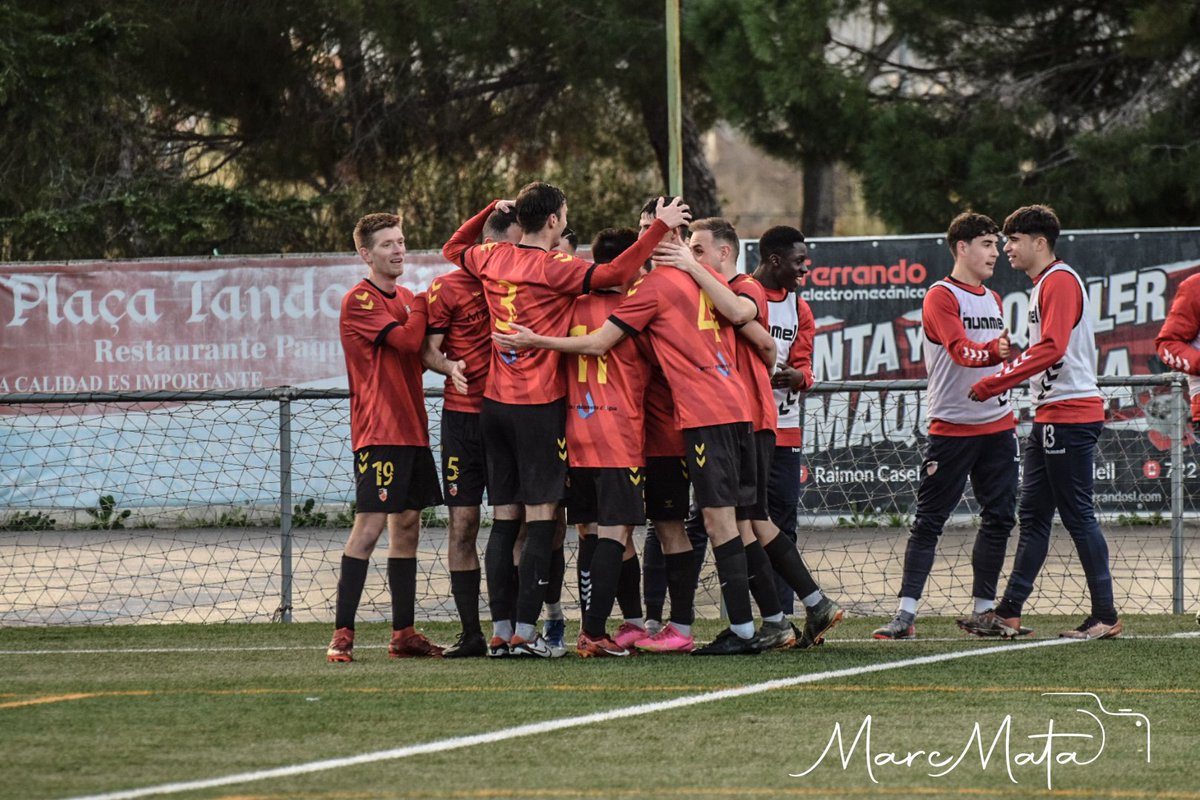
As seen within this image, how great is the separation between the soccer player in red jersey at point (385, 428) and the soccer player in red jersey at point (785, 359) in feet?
5.69

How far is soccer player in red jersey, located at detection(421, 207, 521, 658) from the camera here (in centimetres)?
769

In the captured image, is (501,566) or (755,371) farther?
(755,371)

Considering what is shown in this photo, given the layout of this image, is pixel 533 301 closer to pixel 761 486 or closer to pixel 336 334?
pixel 761 486

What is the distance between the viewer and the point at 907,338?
15.0m

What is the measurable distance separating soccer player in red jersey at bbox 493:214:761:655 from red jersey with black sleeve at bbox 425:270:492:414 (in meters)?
0.35

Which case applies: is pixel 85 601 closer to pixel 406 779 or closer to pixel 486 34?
pixel 406 779

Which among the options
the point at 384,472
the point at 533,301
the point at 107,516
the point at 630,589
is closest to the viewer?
the point at 533,301

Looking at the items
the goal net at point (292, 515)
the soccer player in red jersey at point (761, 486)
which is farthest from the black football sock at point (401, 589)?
the goal net at point (292, 515)

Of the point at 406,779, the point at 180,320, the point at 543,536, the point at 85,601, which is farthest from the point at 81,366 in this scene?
the point at 406,779

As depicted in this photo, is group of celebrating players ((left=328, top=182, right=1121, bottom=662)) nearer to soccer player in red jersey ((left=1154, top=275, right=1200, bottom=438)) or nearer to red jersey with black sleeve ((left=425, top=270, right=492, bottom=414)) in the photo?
red jersey with black sleeve ((left=425, top=270, right=492, bottom=414))

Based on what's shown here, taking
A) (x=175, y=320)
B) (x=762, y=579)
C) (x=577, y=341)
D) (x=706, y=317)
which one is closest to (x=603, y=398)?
(x=577, y=341)

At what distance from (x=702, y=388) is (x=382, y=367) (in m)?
1.49

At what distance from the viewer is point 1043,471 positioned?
322 inches

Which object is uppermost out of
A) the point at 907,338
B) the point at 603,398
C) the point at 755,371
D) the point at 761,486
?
the point at 907,338
